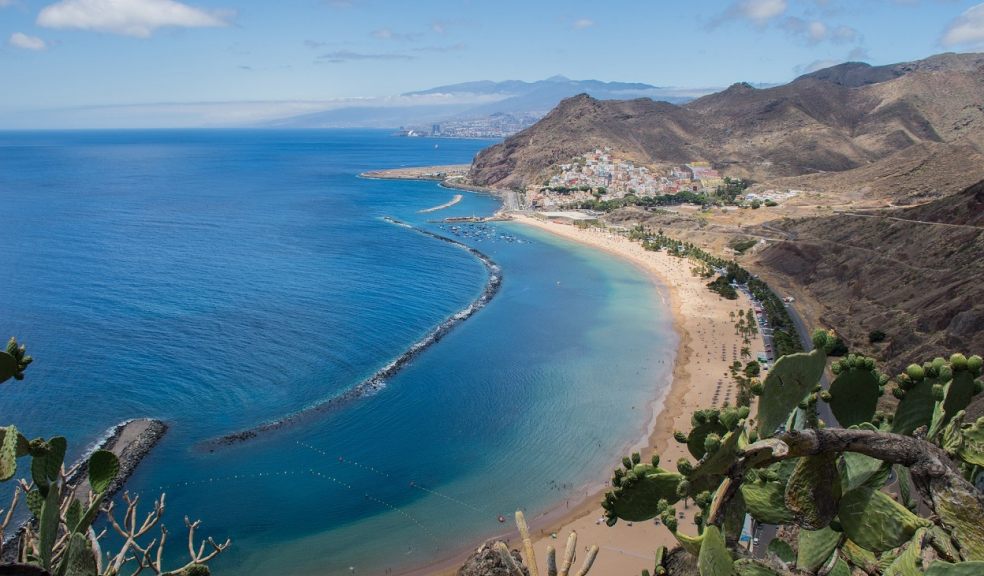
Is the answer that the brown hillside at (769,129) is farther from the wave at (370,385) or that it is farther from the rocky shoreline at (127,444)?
the rocky shoreline at (127,444)

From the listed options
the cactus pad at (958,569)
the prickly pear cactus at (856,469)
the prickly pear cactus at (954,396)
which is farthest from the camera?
the prickly pear cactus at (954,396)

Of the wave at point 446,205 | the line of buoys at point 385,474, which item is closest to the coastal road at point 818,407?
the line of buoys at point 385,474

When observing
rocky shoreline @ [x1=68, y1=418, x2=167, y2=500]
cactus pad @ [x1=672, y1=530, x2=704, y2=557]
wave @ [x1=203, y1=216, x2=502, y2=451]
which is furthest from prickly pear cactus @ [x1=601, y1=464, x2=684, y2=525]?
wave @ [x1=203, y1=216, x2=502, y2=451]

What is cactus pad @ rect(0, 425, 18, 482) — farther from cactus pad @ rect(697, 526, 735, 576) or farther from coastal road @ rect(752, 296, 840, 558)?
coastal road @ rect(752, 296, 840, 558)

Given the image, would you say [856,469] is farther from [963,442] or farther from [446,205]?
[446,205]

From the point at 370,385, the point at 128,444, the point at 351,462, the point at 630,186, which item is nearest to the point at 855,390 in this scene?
the point at 351,462
